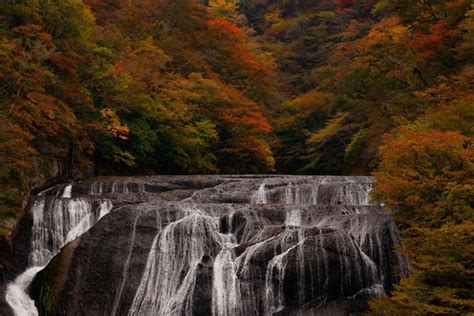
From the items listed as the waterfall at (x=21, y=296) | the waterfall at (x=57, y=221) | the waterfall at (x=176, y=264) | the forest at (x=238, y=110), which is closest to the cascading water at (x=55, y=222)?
the waterfall at (x=57, y=221)

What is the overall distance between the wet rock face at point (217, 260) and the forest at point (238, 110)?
4.03 ft

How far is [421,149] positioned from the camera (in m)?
14.8

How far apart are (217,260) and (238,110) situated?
65.5ft

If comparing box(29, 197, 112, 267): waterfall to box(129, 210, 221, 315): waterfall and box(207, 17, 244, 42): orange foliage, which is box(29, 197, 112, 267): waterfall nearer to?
box(129, 210, 221, 315): waterfall

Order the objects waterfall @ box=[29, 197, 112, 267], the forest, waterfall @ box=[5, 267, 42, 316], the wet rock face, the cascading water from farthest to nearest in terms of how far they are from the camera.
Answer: waterfall @ box=[29, 197, 112, 267] < the cascading water < waterfall @ box=[5, 267, 42, 316] < the wet rock face < the forest

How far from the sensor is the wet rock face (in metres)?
15.2

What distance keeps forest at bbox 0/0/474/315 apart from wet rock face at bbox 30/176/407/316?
4.03ft

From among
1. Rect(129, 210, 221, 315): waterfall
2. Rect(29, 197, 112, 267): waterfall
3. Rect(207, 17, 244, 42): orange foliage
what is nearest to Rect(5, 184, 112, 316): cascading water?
Rect(29, 197, 112, 267): waterfall

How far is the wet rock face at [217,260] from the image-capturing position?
49.9 ft

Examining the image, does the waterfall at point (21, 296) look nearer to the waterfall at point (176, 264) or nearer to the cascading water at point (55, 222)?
the cascading water at point (55, 222)

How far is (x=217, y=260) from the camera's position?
16.1 m

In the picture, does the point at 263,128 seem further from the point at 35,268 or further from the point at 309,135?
the point at 35,268

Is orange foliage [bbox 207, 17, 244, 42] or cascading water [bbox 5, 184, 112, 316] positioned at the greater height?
orange foliage [bbox 207, 17, 244, 42]

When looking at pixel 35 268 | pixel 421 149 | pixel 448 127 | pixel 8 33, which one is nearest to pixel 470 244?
pixel 421 149
